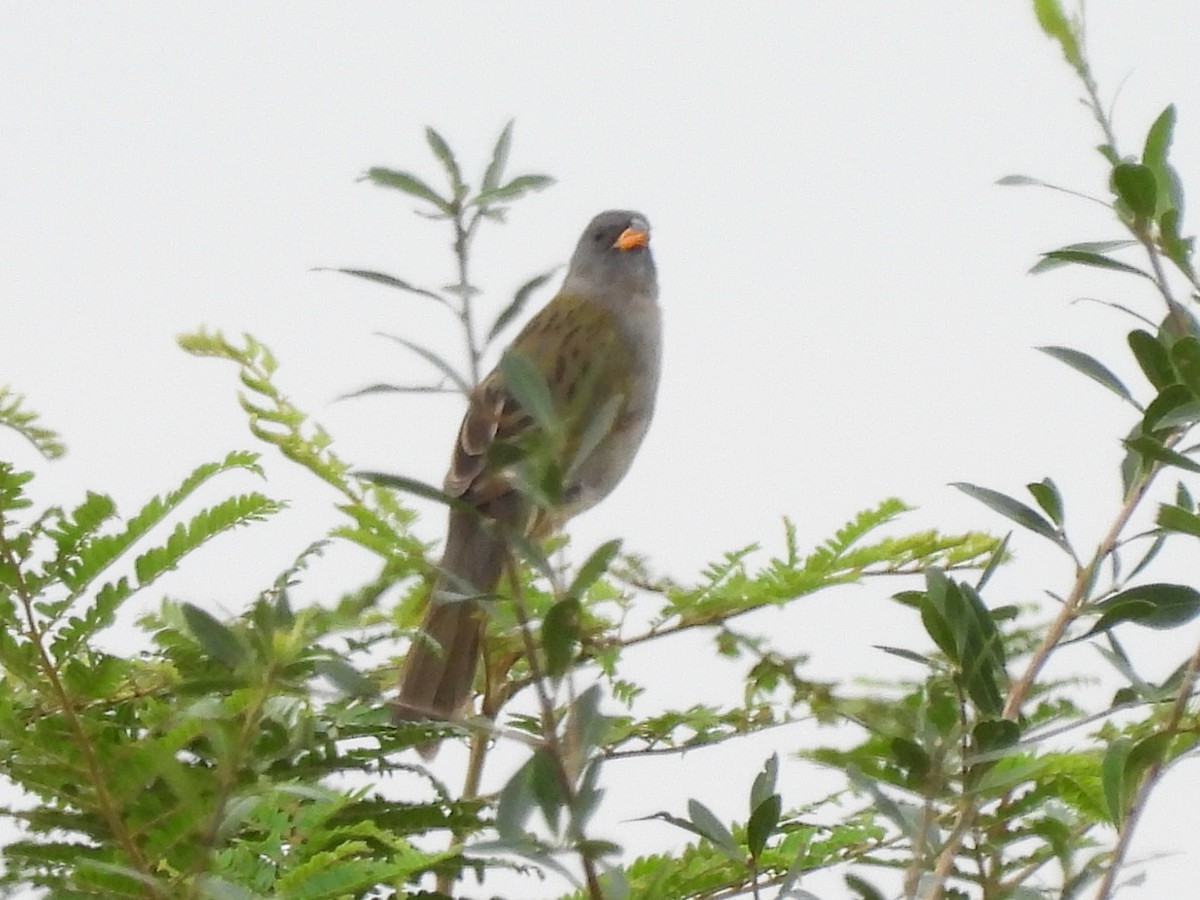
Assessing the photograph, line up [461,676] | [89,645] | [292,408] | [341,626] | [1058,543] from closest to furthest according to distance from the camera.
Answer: [341,626] < [1058,543] < [89,645] < [292,408] < [461,676]

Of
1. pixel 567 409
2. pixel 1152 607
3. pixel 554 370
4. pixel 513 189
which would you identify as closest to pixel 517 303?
pixel 513 189

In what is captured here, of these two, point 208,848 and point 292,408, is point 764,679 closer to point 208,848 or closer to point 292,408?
point 292,408

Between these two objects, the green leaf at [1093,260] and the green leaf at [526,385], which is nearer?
the green leaf at [526,385]

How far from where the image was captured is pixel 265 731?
36.2 inches

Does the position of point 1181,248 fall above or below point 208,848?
above

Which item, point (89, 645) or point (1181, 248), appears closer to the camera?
point (1181, 248)

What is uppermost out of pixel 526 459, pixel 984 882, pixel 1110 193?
pixel 1110 193

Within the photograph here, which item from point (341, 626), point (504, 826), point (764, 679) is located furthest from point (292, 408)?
point (504, 826)

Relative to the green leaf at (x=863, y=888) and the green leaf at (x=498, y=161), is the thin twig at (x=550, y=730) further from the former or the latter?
the green leaf at (x=498, y=161)

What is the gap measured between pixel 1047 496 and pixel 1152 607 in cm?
8

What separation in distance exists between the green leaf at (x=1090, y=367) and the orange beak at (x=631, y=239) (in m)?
2.53

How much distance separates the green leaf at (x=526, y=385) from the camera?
2.61ft

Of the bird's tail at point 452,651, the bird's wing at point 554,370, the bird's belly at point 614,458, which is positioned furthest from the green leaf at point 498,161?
the bird's belly at point 614,458

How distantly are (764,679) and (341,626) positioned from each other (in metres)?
0.57
